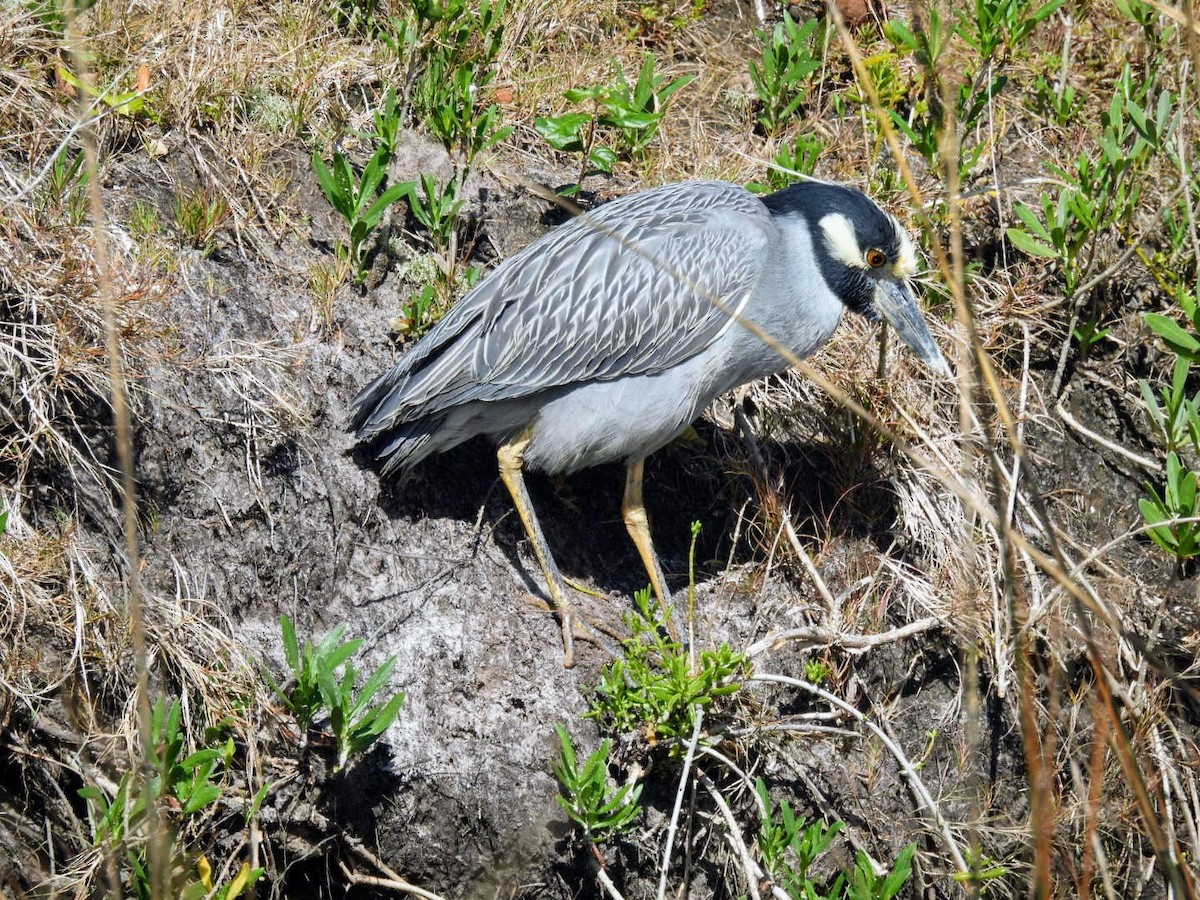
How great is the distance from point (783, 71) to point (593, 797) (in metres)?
3.23

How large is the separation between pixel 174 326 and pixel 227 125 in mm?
1009

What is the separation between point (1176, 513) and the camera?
4.15 m

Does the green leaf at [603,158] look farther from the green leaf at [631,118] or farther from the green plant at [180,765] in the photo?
the green plant at [180,765]

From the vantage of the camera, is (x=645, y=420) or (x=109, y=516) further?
(x=645, y=420)

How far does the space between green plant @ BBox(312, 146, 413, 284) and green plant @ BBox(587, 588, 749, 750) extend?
66.5 inches

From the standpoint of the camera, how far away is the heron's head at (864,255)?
407cm

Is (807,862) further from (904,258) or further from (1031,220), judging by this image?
(1031,220)

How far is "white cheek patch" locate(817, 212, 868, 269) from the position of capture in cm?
406

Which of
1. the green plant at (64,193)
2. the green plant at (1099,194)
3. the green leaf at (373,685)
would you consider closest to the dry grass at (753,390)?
the green plant at (64,193)

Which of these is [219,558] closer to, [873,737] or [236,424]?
[236,424]

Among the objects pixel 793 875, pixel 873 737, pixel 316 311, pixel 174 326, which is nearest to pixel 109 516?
pixel 174 326

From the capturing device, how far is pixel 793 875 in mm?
3520

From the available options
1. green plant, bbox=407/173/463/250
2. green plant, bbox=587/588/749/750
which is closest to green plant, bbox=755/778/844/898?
green plant, bbox=587/588/749/750

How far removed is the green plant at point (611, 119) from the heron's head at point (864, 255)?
0.85 meters
